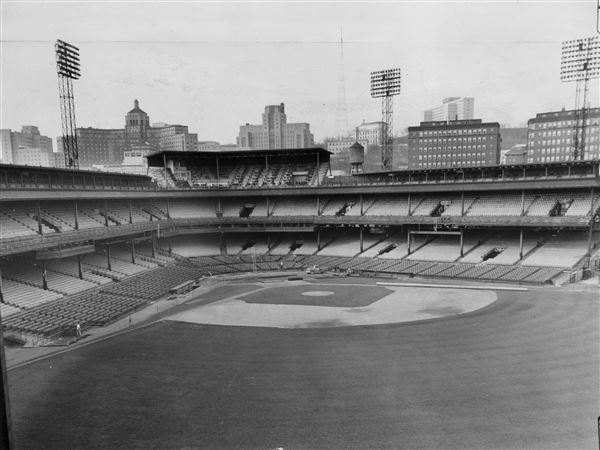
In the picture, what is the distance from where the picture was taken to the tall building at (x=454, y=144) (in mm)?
144250

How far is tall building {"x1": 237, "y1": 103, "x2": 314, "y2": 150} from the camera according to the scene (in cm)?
17888

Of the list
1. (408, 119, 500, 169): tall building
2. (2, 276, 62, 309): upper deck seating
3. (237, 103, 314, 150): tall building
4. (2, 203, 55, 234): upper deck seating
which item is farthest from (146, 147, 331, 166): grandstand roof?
(237, 103, 314, 150): tall building

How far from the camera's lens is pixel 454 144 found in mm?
147250

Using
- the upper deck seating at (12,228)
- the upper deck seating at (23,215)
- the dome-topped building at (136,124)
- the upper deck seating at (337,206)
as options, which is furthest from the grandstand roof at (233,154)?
the dome-topped building at (136,124)

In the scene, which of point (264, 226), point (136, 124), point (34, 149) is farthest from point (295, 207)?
point (136, 124)

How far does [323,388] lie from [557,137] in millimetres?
149867

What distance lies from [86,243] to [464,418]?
128 feet

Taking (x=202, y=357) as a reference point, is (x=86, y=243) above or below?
above

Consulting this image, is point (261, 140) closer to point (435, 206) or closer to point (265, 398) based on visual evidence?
point (435, 206)

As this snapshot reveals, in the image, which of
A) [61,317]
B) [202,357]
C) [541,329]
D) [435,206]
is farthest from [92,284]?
[435,206]

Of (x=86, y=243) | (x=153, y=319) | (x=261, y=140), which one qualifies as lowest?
(x=153, y=319)

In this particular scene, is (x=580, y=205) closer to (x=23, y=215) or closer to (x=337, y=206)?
(x=337, y=206)

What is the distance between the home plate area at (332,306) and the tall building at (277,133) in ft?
464

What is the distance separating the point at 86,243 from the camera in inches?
1650
